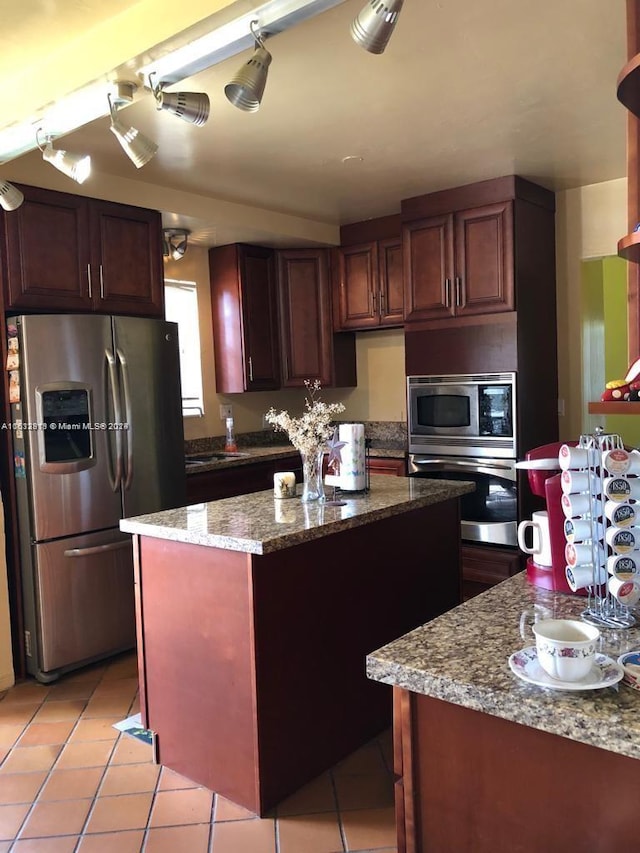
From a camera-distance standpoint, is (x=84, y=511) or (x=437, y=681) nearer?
(x=437, y=681)

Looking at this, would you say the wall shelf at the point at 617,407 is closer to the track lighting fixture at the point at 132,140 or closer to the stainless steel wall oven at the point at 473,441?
the track lighting fixture at the point at 132,140

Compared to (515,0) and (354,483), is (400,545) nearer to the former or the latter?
(354,483)

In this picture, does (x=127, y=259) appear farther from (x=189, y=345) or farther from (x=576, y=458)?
(x=576, y=458)

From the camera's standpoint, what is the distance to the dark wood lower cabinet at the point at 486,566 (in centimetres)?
385

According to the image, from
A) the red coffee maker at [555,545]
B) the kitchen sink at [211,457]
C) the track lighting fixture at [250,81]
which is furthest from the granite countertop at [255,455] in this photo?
the red coffee maker at [555,545]

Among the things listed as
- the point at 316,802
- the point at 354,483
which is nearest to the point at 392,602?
the point at 354,483

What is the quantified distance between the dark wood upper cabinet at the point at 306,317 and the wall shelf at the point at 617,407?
341 centimetres

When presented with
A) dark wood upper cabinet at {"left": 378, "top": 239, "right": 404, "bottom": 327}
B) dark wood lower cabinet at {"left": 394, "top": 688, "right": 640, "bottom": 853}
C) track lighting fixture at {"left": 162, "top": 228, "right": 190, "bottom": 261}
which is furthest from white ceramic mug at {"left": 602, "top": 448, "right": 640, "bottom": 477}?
track lighting fixture at {"left": 162, "top": 228, "right": 190, "bottom": 261}

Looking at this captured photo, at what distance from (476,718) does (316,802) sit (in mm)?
1280

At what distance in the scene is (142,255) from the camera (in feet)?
11.8

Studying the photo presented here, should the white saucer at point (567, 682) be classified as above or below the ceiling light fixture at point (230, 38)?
below

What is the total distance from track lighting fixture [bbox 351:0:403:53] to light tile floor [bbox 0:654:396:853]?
84.0 inches

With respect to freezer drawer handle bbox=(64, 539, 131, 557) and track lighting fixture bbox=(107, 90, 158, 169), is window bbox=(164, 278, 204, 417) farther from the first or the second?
track lighting fixture bbox=(107, 90, 158, 169)

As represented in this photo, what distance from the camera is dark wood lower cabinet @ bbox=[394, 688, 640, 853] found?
1.04 m
